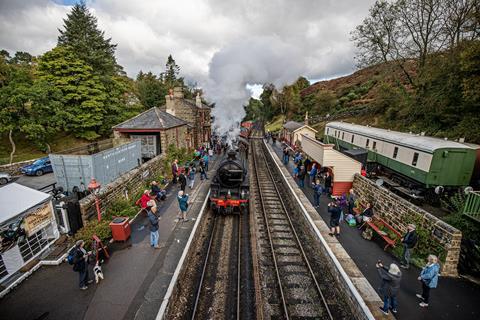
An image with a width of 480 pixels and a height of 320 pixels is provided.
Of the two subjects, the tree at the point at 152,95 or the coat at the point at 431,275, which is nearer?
the coat at the point at 431,275

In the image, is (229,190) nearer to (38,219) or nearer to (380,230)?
(380,230)

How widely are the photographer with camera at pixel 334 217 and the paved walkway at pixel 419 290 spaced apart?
1.99 ft

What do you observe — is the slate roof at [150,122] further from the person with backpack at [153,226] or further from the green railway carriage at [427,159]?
the green railway carriage at [427,159]

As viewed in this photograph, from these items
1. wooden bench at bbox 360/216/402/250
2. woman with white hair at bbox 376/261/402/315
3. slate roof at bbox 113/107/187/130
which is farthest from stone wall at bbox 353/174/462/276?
slate roof at bbox 113/107/187/130

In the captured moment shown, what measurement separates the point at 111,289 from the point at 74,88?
2241 centimetres

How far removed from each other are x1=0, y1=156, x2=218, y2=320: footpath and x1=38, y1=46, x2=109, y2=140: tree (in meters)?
19.1

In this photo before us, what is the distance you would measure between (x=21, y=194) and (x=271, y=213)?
32.8 feet

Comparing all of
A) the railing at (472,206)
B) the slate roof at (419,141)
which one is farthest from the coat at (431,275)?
the slate roof at (419,141)

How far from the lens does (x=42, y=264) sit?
22.3ft

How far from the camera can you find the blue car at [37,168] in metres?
17.1

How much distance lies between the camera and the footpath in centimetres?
524

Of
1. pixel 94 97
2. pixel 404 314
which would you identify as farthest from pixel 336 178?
pixel 94 97

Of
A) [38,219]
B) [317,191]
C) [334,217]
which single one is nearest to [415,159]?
[317,191]

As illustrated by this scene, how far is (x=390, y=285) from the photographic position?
16.9 feet
